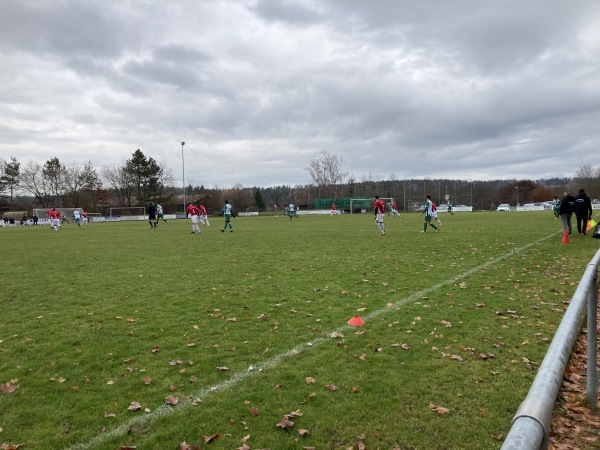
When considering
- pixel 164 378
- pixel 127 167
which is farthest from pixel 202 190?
pixel 164 378

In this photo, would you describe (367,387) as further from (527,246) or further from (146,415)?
(527,246)

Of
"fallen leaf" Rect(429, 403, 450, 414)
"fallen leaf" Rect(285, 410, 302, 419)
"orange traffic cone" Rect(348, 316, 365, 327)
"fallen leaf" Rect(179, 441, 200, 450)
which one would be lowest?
"fallen leaf" Rect(179, 441, 200, 450)

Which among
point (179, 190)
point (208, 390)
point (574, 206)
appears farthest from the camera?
point (179, 190)

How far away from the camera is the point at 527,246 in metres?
14.6

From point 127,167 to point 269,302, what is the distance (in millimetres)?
88086

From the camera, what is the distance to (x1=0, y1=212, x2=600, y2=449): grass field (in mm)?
3439

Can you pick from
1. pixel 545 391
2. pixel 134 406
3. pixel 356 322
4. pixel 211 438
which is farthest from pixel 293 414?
pixel 356 322

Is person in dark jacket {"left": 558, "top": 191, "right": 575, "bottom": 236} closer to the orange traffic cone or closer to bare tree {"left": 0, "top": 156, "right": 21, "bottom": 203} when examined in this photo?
the orange traffic cone

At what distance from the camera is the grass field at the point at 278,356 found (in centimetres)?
344

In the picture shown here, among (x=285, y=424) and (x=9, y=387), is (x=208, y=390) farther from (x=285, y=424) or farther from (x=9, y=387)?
(x=9, y=387)

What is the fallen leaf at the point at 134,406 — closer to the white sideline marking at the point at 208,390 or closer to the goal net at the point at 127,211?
the white sideline marking at the point at 208,390

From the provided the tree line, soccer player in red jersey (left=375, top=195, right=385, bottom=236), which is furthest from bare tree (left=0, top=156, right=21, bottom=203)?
soccer player in red jersey (left=375, top=195, right=385, bottom=236)

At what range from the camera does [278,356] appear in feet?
16.3

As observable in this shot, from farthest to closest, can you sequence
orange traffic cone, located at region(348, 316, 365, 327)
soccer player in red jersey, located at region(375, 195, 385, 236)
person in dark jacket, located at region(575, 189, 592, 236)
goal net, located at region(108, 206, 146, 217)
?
goal net, located at region(108, 206, 146, 217)
soccer player in red jersey, located at region(375, 195, 385, 236)
person in dark jacket, located at region(575, 189, 592, 236)
orange traffic cone, located at region(348, 316, 365, 327)
